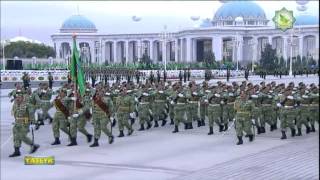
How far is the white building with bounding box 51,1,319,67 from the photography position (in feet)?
313

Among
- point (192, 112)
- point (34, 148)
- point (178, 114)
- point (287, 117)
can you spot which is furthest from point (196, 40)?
point (34, 148)

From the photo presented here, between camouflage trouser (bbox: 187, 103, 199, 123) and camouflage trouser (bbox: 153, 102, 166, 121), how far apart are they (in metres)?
0.95

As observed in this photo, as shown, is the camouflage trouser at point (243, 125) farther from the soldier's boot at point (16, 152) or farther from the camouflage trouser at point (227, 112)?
the soldier's boot at point (16, 152)

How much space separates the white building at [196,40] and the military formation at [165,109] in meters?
73.7

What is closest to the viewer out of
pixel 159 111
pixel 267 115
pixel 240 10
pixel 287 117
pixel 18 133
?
pixel 18 133

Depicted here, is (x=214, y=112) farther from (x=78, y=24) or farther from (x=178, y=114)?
(x=78, y=24)

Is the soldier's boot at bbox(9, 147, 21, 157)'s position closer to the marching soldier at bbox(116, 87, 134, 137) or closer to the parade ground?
the parade ground

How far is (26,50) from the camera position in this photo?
97625mm

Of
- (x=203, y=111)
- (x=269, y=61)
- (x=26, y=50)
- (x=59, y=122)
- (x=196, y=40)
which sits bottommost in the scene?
(x=203, y=111)

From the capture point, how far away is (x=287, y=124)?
1408 cm

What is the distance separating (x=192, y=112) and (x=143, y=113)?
146cm

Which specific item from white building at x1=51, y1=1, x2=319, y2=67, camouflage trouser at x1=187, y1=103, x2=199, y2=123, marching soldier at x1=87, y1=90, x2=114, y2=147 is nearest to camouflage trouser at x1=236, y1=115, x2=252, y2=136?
marching soldier at x1=87, y1=90, x2=114, y2=147

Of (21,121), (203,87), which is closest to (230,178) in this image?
(21,121)

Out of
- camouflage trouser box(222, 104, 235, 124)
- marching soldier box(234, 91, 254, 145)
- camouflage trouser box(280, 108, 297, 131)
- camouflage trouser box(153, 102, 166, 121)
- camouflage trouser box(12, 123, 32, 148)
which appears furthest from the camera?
camouflage trouser box(153, 102, 166, 121)
